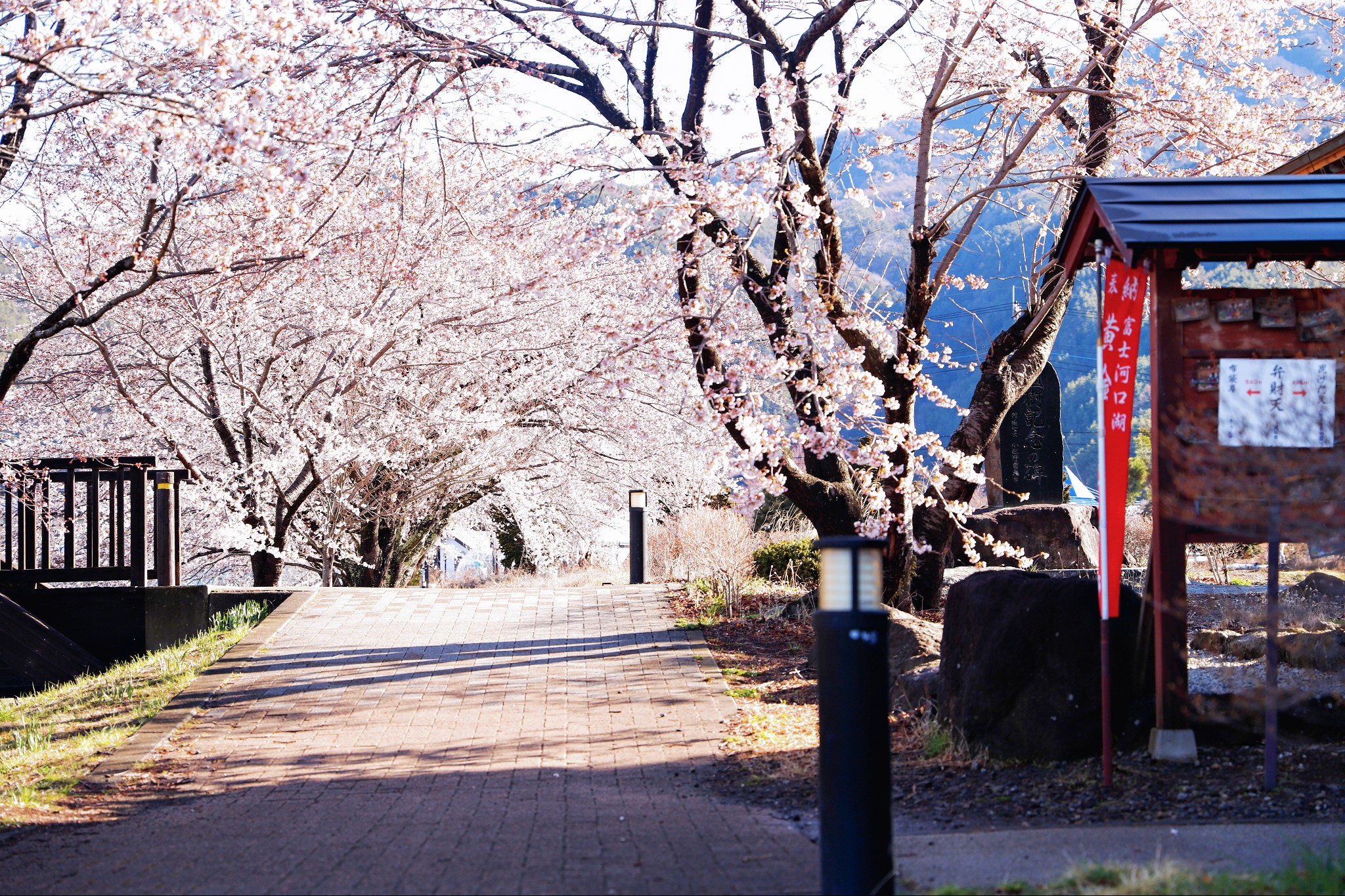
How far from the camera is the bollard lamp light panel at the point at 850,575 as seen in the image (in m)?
3.47

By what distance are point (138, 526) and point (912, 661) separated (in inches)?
307

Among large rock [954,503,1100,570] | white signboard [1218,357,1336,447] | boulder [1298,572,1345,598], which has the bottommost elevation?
boulder [1298,572,1345,598]

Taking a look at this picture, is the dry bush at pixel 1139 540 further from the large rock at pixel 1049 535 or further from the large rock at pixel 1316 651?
the large rock at pixel 1316 651

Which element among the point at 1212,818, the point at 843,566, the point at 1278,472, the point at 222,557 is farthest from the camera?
the point at 222,557

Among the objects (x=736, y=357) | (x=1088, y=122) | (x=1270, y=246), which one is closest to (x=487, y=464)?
(x=736, y=357)

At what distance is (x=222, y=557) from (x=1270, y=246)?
673 inches

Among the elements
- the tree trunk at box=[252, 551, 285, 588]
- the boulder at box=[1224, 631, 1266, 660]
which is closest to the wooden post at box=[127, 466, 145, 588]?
the tree trunk at box=[252, 551, 285, 588]

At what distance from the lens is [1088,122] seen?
34.1 feet

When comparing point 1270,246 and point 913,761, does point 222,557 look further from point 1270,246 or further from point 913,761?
point 1270,246

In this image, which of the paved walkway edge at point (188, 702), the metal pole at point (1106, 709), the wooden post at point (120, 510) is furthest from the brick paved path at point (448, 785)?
the wooden post at point (120, 510)

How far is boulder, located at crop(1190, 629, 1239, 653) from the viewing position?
767 centimetres

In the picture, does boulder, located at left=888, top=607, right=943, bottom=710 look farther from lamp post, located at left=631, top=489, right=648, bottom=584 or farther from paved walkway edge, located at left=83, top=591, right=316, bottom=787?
lamp post, located at left=631, top=489, right=648, bottom=584

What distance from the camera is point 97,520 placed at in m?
10.1

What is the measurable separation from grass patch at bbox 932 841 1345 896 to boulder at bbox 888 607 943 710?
2821mm
